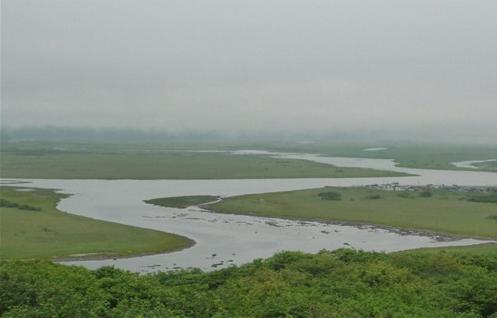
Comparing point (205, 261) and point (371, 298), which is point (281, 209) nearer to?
point (205, 261)

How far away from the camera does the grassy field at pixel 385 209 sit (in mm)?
49719

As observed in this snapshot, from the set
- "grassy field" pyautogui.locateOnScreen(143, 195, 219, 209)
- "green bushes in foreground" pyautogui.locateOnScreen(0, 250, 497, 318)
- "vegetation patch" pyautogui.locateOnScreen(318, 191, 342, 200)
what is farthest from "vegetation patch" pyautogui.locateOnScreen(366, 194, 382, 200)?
"green bushes in foreground" pyautogui.locateOnScreen(0, 250, 497, 318)

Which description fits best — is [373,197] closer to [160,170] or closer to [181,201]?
[181,201]

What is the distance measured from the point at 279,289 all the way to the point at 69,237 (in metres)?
23.8

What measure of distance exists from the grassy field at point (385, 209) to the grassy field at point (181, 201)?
8.38ft

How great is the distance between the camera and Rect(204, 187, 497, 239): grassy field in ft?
163

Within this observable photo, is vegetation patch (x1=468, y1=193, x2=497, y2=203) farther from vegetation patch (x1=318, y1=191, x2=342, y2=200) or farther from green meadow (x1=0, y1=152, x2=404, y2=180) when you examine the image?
green meadow (x1=0, y1=152, x2=404, y2=180)

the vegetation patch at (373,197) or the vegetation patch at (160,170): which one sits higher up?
the vegetation patch at (160,170)

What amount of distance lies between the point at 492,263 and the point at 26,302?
20.4 m

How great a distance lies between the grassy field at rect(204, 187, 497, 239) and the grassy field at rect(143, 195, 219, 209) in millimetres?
2553

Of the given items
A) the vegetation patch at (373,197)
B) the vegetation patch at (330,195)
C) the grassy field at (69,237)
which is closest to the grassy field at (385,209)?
the vegetation patch at (373,197)

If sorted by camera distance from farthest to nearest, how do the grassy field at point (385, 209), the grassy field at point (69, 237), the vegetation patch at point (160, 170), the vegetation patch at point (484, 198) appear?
the vegetation patch at point (160, 170) < the vegetation patch at point (484, 198) < the grassy field at point (385, 209) < the grassy field at point (69, 237)

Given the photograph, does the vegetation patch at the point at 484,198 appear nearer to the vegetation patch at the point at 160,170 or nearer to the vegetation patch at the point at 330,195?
the vegetation patch at the point at 330,195

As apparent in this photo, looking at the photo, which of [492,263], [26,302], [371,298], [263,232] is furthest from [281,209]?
[26,302]
